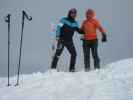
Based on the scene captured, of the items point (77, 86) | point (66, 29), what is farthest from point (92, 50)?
point (77, 86)

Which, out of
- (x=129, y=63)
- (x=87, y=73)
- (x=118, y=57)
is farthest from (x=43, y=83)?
(x=118, y=57)

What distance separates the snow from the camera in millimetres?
7811

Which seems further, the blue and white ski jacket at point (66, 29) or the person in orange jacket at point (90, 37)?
the person in orange jacket at point (90, 37)

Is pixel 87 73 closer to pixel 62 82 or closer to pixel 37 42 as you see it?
pixel 62 82

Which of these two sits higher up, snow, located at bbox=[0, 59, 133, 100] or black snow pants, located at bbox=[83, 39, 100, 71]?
black snow pants, located at bbox=[83, 39, 100, 71]

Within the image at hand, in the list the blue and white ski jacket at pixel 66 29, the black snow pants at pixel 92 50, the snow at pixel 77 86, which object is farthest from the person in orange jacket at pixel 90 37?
the snow at pixel 77 86

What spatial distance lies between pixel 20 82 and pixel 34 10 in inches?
292

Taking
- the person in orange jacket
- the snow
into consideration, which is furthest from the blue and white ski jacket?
the snow

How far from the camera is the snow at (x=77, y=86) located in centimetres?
781

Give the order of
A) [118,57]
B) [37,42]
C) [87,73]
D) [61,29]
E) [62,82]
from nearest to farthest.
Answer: [62,82] < [87,73] < [61,29] < [118,57] < [37,42]

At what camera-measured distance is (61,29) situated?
10.8 meters

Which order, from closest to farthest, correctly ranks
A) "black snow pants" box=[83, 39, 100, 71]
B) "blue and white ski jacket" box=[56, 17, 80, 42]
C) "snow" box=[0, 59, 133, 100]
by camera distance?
"snow" box=[0, 59, 133, 100] → "blue and white ski jacket" box=[56, 17, 80, 42] → "black snow pants" box=[83, 39, 100, 71]

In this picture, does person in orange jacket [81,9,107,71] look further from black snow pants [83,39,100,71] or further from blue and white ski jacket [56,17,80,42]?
blue and white ski jacket [56,17,80,42]

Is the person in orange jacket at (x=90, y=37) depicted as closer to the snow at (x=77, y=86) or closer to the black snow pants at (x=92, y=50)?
the black snow pants at (x=92, y=50)
